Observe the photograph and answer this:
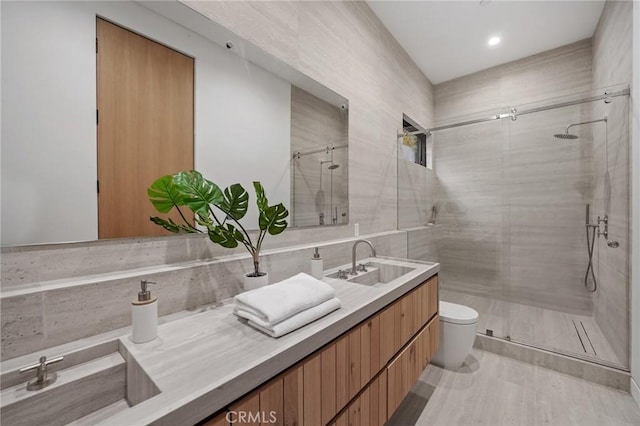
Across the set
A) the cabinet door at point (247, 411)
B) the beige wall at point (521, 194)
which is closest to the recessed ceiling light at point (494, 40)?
the beige wall at point (521, 194)

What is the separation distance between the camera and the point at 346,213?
1961mm

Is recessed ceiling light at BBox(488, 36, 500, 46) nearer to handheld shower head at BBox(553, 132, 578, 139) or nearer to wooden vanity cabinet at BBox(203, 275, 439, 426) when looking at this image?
handheld shower head at BBox(553, 132, 578, 139)

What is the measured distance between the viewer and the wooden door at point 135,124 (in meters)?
0.87

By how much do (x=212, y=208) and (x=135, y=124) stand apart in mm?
421

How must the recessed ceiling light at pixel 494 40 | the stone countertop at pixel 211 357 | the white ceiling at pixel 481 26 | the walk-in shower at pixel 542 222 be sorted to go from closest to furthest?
the stone countertop at pixel 211 357 < the walk-in shower at pixel 542 222 < the white ceiling at pixel 481 26 < the recessed ceiling light at pixel 494 40

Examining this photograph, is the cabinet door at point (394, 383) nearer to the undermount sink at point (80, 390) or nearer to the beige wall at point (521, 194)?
the undermount sink at point (80, 390)

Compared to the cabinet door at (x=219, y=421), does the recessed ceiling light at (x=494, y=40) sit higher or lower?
higher

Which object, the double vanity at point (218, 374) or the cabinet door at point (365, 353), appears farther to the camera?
the cabinet door at point (365, 353)

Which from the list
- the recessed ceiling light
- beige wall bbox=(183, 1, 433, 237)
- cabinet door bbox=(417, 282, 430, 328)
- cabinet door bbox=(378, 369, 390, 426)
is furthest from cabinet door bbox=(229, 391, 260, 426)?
the recessed ceiling light

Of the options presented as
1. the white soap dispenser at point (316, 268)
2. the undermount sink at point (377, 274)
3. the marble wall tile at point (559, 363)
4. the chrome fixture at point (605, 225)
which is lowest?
the marble wall tile at point (559, 363)

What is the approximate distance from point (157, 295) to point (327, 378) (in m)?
0.64

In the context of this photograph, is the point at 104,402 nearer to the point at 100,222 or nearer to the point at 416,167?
the point at 100,222

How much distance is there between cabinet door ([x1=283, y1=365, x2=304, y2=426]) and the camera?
0.71 metres

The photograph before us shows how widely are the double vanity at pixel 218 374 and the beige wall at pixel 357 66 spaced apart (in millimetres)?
1027
